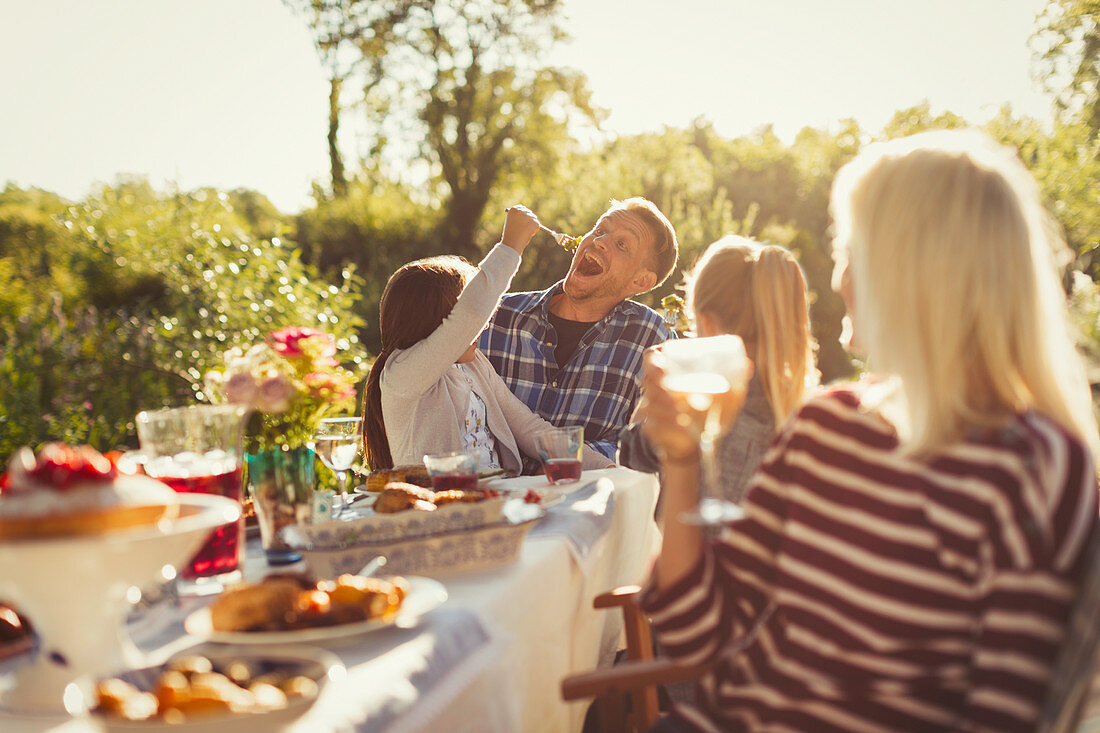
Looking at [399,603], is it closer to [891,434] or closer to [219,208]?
[891,434]

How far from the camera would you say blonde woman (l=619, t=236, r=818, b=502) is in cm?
232

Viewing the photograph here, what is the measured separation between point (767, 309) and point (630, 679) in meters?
1.17

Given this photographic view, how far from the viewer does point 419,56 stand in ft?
56.2

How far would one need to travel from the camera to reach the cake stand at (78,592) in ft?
3.23

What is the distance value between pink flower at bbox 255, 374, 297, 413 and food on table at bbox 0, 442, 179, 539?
659 millimetres

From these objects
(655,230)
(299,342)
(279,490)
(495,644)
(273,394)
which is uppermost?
(655,230)

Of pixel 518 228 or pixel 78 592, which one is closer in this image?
pixel 78 592

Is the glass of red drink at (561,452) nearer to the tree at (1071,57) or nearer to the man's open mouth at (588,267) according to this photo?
the man's open mouth at (588,267)

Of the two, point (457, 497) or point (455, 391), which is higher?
point (455, 391)

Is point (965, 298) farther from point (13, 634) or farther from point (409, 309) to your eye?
point (409, 309)

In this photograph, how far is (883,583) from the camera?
4.32 feet

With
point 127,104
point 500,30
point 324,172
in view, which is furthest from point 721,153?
point 127,104

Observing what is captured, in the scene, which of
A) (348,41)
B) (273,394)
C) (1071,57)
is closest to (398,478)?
(273,394)

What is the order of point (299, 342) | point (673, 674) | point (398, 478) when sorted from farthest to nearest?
point (398, 478)
point (299, 342)
point (673, 674)
